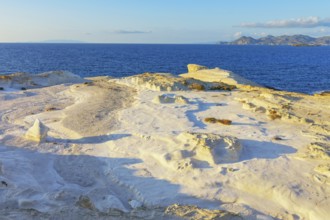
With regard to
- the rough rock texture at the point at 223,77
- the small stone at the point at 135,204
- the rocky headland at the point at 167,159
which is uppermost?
the rough rock texture at the point at 223,77

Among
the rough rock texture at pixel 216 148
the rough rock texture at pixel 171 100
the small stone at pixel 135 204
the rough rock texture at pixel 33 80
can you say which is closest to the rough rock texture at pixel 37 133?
the rough rock texture at pixel 216 148

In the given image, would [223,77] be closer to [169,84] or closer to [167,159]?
[169,84]

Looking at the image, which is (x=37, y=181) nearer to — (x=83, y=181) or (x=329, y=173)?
(x=83, y=181)

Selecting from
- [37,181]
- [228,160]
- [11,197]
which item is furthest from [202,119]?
[11,197]

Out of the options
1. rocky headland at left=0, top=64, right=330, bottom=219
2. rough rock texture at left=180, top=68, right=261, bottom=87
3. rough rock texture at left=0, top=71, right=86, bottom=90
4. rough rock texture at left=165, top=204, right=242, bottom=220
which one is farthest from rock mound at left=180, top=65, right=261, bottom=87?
rough rock texture at left=165, top=204, right=242, bottom=220

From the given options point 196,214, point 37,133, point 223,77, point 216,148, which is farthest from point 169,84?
point 196,214

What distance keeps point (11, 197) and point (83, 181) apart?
3.89 meters

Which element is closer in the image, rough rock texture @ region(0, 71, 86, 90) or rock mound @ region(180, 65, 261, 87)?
rough rock texture @ region(0, 71, 86, 90)

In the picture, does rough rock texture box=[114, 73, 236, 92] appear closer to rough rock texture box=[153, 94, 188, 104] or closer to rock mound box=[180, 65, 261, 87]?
rock mound box=[180, 65, 261, 87]

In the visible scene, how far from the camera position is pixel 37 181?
17141 millimetres

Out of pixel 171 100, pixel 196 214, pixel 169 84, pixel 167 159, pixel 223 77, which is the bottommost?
pixel 167 159

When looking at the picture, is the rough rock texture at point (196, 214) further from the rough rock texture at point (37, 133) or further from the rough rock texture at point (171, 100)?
the rough rock texture at point (171, 100)

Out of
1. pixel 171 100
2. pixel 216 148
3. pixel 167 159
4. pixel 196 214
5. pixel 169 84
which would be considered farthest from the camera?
pixel 169 84

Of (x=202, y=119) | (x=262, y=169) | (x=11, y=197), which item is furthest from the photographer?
(x=202, y=119)
